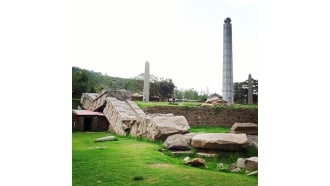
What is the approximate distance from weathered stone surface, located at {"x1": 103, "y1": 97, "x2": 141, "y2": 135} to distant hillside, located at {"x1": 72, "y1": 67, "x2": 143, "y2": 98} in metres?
0.35

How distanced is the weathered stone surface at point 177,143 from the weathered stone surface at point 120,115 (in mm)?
887

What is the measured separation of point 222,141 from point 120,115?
1.91 meters

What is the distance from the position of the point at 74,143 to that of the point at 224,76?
2255 millimetres

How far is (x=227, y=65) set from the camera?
15.3ft

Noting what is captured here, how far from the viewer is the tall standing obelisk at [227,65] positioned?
4301 millimetres

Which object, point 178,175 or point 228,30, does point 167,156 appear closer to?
point 178,175

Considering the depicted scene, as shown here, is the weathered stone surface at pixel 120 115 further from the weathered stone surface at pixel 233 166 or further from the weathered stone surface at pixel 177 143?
the weathered stone surface at pixel 233 166

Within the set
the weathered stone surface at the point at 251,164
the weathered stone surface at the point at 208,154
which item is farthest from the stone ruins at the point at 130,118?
the weathered stone surface at the point at 251,164

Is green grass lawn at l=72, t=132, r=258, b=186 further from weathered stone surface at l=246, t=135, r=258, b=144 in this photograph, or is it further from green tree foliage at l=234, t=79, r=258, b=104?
green tree foliage at l=234, t=79, r=258, b=104

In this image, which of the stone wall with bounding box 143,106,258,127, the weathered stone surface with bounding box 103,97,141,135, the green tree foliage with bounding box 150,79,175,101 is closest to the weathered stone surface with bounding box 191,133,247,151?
the stone wall with bounding box 143,106,258,127

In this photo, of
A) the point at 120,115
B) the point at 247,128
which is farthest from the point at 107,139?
the point at 247,128

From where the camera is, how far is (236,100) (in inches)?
174

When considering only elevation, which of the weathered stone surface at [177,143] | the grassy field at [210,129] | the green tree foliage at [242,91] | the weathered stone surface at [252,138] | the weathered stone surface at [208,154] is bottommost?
the weathered stone surface at [208,154]

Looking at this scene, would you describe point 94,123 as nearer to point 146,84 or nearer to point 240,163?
point 146,84
